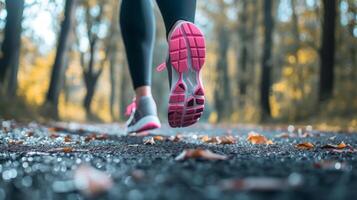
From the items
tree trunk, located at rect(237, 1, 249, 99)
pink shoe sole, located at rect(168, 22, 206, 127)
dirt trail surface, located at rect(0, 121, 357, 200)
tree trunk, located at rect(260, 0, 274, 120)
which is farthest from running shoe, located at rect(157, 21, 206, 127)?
tree trunk, located at rect(237, 1, 249, 99)

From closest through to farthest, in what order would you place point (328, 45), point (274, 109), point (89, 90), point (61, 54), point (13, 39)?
point (13, 39) < point (328, 45) < point (61, 54) < point (274, 109) < point (89, 90)

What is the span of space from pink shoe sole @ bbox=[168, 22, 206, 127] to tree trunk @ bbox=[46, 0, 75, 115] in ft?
28.5

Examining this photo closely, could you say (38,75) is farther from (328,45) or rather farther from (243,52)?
(328,45)

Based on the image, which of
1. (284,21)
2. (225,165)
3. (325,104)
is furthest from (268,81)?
(225,165)

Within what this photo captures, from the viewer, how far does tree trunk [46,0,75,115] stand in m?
10.9

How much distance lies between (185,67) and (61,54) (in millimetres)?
9041

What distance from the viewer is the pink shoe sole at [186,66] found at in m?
2.47

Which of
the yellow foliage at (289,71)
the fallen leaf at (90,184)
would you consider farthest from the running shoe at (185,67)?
the yellow foliage at (289,71)

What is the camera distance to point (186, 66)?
8.15 ft

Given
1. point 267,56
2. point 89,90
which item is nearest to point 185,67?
point 267,56

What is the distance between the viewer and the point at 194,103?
8.28 feet

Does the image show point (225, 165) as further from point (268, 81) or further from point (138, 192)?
point (268, 81)

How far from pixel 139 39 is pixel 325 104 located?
23.9 ft

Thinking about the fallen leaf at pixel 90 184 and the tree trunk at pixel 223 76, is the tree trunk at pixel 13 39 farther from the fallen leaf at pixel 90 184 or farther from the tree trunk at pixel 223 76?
the tree trunk at pixel 223 76
